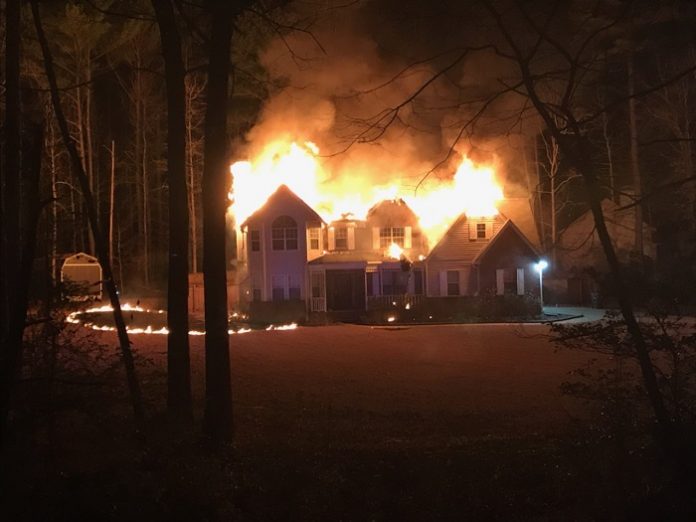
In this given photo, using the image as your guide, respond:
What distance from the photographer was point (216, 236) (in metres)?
7.39

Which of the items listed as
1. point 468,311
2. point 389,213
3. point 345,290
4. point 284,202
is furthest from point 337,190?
point 468,311

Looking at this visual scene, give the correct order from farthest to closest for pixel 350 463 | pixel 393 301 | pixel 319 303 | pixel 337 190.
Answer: pixel 337 190
pixel 319 303
pixel 393 301
pixel 350 463

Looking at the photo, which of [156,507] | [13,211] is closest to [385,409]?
[156,507]

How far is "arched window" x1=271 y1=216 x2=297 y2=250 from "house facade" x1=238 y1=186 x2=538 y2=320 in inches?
1.9

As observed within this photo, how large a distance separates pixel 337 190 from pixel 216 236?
1042 inches

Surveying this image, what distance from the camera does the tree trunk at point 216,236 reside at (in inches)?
287

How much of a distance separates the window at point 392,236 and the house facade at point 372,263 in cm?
11

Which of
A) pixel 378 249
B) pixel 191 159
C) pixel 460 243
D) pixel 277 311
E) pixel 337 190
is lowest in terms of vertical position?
pixel 277 311

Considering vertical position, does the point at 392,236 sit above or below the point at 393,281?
above

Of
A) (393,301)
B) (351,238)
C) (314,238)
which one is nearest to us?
(393,301)

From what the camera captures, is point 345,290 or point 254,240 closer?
point 345,290

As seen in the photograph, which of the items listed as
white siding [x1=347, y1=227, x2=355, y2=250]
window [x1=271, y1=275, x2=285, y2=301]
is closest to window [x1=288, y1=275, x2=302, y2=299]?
window [x1=271, y1=275, x2=285, y2=301]

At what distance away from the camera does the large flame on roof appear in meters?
32.2

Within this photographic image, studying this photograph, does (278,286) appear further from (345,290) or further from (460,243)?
(460,243)
